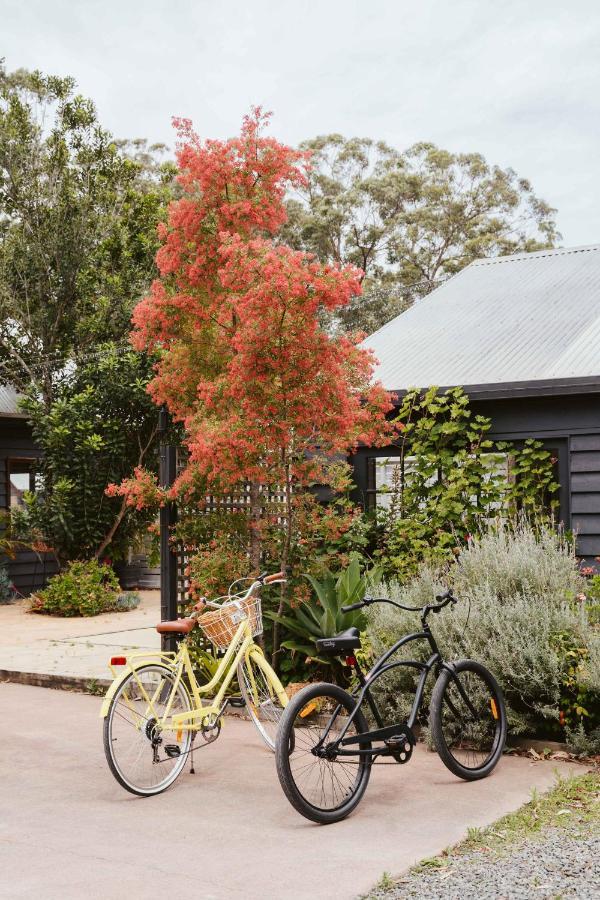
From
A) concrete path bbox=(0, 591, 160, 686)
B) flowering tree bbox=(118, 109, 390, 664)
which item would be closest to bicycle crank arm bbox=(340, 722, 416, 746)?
flowering tree bbox=(118, 109, 390, 664)

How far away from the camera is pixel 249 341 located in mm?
7039

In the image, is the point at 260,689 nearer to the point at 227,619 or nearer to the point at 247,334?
the point at 227,619

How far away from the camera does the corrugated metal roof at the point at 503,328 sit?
388 inches

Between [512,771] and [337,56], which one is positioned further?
[337,56]

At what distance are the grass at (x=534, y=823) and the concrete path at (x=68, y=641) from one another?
15.7 ft

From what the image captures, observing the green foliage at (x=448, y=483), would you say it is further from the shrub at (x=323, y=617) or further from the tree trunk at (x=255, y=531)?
the tree trunk at (x=255, y=531)

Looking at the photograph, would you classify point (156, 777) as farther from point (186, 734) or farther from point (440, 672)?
point (440, 672)

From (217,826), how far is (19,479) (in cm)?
1444

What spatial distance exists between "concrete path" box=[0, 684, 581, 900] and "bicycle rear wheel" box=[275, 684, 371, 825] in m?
0.11

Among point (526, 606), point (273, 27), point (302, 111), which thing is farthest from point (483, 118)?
point (526, 606)

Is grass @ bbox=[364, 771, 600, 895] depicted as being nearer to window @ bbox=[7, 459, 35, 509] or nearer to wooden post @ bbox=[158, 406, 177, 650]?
wooden post @ bbox=[158, 406, 177, 650]

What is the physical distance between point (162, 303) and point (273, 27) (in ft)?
24.4

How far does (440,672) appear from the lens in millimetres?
5617

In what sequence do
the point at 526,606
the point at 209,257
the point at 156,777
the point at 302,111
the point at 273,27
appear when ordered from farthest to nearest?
the point at 302,111 < the point at 273,27 < the point at 209,257 < the point at 526,606 < the point at 156,777
